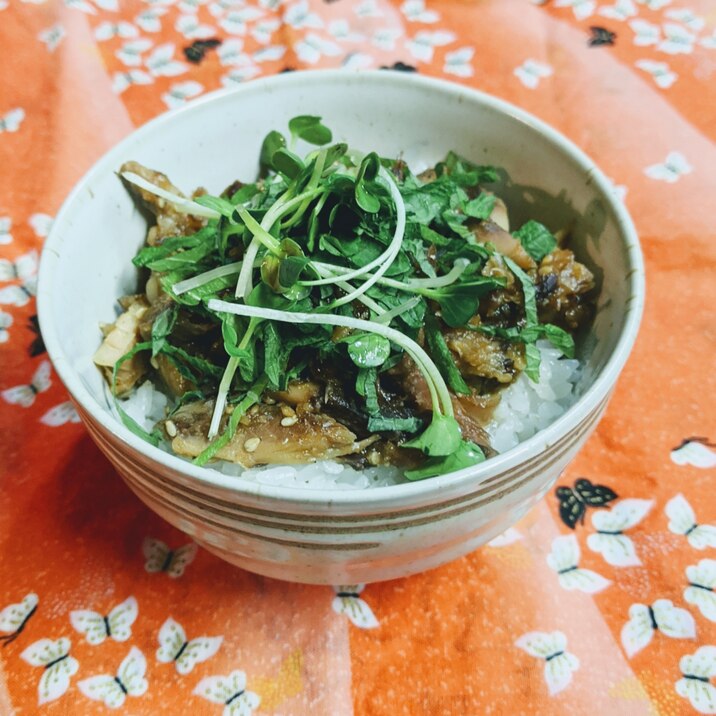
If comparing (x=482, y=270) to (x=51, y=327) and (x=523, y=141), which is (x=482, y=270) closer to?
(x=523, y=141)

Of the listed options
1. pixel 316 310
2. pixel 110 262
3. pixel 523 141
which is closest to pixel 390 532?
pixel 316 310

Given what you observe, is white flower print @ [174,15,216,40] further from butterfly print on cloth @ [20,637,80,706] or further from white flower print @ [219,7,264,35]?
butterfly print on cloth @ [20,637,80,706]

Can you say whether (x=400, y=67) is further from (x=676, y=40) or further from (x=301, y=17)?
(x=676, y=40)

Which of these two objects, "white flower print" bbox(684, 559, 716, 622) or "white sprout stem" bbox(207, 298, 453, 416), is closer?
"white sprout stem" bbox(207, 298, 453, 416)

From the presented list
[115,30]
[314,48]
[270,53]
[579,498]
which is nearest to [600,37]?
[314,48]

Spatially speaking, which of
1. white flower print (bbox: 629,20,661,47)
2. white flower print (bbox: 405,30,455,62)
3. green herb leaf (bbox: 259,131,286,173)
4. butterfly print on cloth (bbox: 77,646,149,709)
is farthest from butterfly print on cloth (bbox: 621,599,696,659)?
white flower print (bbox: 629,20,661,47)

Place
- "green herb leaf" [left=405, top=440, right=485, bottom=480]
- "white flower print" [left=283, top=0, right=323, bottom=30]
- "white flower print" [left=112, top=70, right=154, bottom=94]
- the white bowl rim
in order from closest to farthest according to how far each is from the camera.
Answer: the white bowl rim
"green herb leaf" [left=405, top=440, right=485, bottom=480]
"white flower print" [left=112, top=70, right=154, bottom=94]
"white flower print" [left=283, top=0, right=323, bottom=30]

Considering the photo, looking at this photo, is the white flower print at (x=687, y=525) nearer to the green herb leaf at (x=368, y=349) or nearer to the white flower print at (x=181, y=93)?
the green herb leaf at (x=368, y=349)
